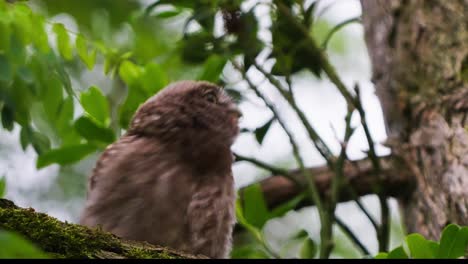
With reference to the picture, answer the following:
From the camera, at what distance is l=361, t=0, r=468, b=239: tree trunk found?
2932 millimetres

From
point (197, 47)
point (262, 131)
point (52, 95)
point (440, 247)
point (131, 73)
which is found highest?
point (197, 47)

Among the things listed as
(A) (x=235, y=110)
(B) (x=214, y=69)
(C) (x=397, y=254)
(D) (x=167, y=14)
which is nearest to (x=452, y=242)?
(C) (x=397, y=254)

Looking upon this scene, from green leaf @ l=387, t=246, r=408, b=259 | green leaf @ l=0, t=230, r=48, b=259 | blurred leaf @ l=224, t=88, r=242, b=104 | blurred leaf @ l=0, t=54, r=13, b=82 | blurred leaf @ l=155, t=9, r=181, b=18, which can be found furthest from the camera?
A: blurred leaf @ l=155, t=9, r=181, b=18

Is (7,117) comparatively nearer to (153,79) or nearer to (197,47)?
(153,79)

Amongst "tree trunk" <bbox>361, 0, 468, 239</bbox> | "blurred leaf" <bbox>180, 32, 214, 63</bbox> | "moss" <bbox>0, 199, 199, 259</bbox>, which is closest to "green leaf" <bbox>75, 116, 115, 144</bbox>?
"blurred leaf" <bbox>180, 32, 214, 63</bbox>

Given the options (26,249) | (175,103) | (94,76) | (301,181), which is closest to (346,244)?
(94,76)

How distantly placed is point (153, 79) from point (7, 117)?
617 millimetres

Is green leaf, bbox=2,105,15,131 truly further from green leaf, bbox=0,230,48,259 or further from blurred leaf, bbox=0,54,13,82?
green leaf, bbox=0,230,48,259

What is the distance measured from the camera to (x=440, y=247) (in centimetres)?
202

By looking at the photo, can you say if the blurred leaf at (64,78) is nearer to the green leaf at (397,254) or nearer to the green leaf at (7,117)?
the green leaf at (7,117)

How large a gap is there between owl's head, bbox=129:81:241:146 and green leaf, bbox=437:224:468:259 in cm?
98

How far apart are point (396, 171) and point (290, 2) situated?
838 millimetres

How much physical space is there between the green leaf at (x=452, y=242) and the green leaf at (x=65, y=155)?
1498 millimetres

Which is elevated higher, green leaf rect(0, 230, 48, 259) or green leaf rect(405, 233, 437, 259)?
green leaf rect(0, 230, 48, 259)
